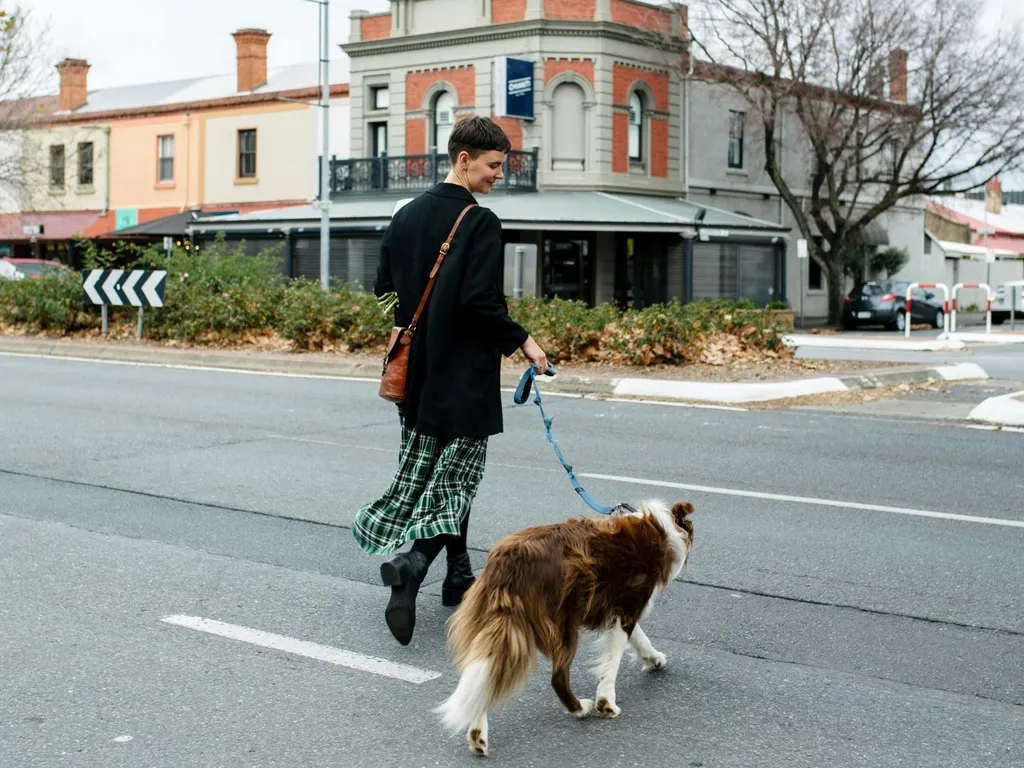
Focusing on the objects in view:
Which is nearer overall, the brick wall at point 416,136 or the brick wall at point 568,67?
the brick wall at point 568,67

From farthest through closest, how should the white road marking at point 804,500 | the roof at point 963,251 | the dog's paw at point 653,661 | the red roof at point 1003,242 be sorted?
the red roof at point 1003,242 → the roof at point 963,251 → the white road marking at point 804,500 → the dog's paw at point 653,661

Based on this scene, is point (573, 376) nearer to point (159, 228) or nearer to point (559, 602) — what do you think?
point (559, 602)

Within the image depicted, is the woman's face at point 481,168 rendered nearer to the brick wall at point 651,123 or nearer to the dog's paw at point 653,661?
the dog's paw at point 653,661

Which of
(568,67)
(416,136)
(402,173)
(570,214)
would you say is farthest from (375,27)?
(570,214)

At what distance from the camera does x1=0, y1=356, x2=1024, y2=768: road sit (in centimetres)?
405

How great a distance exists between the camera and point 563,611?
155 inches

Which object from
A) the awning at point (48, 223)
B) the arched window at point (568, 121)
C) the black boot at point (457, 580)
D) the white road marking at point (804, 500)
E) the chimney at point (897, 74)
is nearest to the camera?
the black boot at point (457, 580)

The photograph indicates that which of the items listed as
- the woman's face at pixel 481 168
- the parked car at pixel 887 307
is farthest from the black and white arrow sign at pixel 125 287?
the parked car at pixel 887 307

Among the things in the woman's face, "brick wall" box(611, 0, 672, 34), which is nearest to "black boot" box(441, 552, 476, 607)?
the woman's face

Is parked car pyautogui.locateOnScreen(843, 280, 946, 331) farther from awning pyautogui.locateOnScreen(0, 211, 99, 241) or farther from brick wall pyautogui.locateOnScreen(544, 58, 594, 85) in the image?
awning pyautogui.locateOnScreen(0, 211, 99, 241)

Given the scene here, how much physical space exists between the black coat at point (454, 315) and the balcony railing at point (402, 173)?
27465mm

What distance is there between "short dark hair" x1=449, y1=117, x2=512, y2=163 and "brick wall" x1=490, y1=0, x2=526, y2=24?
2903 cm

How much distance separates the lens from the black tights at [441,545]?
5.18m

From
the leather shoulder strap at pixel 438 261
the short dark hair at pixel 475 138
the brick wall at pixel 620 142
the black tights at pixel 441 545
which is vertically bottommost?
the black tights at pixel 441 545
